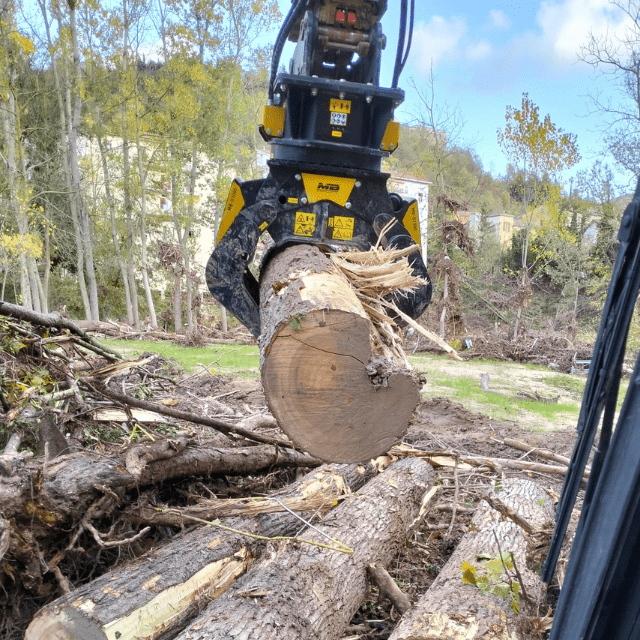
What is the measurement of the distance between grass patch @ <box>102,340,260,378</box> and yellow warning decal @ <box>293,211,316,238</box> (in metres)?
4.91

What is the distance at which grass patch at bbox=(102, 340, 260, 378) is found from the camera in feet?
34.4

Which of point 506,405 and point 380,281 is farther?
point 506,405

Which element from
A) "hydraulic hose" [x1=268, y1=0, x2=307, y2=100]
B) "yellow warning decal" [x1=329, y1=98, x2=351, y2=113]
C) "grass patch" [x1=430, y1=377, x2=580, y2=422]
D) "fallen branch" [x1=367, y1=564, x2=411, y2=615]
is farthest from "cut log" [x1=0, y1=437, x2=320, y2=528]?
"grass patch" [x1=430, y1=377, x2=580, y2=422]

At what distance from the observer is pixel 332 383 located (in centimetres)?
251

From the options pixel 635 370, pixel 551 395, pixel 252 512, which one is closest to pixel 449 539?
pixel 252 512

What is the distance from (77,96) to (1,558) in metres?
18.2

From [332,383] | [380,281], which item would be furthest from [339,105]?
[332,383]

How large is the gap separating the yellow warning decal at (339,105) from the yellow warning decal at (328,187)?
1.51 feet

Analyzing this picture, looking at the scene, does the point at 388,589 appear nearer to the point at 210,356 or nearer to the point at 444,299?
the point at 210,356

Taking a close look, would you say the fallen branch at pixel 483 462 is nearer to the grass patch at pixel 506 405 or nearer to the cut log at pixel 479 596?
the cut log at pixel 479 596

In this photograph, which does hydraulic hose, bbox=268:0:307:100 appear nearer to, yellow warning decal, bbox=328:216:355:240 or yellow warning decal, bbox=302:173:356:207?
yellow warning decal, bbox=302:173:356:207

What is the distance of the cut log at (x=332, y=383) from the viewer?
248cm

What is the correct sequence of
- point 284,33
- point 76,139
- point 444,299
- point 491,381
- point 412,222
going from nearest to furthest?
point 412,222 → point 284,33 → point 491,381 → point 444,299 → point 76,139

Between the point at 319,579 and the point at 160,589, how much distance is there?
2.59 feet
